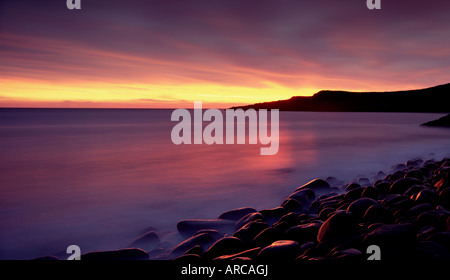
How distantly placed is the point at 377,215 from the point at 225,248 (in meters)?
1.81

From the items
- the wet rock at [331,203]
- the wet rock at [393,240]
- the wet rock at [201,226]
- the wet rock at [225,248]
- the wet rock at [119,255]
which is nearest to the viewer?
the wet rock at [393,240]

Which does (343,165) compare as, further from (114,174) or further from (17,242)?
(17,242)

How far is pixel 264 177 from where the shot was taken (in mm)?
7441

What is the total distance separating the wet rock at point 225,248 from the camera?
2742mm

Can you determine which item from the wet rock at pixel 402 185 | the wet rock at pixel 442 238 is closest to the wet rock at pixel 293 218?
the wet rock at pixel 442 238

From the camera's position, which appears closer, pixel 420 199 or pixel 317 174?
pixel 420 199

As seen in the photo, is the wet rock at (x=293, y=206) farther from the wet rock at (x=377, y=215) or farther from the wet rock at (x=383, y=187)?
the wet rock at (x=383, y=187)

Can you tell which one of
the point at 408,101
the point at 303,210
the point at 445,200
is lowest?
the point at 303,210

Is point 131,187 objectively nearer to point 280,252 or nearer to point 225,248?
point 225,248

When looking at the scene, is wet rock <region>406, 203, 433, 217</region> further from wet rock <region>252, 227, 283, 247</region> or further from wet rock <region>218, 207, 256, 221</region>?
wet rock <region>218, 207, 256, 221</region>

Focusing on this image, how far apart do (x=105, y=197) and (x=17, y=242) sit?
6.21 ft
